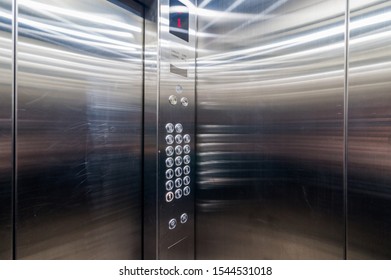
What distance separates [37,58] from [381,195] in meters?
1.59

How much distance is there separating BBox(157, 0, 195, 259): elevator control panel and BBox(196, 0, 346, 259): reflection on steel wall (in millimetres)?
75

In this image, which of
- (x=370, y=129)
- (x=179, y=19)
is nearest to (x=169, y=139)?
(x=179, y=19)

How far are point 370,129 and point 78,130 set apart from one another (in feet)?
4.35

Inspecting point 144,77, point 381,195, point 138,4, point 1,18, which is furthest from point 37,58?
point 381,195

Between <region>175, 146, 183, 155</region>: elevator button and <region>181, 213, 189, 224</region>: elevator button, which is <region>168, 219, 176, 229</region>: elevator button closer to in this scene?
<region>181, 213, 189, 224</region>: elevator button

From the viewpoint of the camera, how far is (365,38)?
1226 mm

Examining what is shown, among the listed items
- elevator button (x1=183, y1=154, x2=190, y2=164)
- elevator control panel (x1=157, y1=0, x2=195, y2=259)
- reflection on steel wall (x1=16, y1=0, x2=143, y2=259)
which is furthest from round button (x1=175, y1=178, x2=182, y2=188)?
reflection on steel wall (x1=16, y1=0, x2=143, y2=259)

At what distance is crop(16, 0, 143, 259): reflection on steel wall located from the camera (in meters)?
1.01

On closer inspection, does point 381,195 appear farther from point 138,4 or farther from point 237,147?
point 138,4

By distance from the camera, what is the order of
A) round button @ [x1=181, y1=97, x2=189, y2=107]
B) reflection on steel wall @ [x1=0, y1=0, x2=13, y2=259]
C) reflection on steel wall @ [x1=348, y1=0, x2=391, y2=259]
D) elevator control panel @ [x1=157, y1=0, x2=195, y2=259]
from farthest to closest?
round button @ [x1=181, y1=97, x2=189, y2=107]
elevator control panel @ [x1=157, y1=0, x2=195, y2=259]
reflection on steel wall @ [x1=348, y1=0, x2=391, y2=259]
reflection on steel wall @ [x1=0, y1=0, x2=13, y2=259]

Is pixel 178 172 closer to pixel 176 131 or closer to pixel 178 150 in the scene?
pixel 178 150

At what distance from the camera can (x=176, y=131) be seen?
4.96ft

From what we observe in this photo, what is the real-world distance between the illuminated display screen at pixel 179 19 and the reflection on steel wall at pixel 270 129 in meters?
0.11

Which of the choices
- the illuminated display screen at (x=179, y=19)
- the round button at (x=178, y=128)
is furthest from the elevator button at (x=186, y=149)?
the illuminated display screen at (x=179, y=19)
